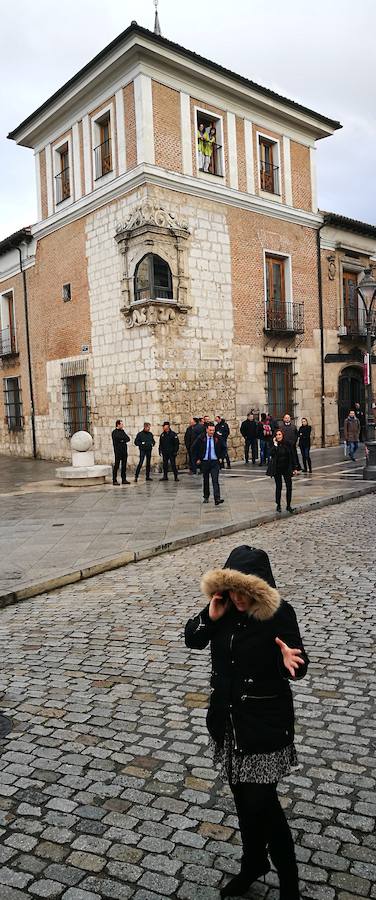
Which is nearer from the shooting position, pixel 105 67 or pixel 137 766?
pixel 137 766

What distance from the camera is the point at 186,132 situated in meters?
19.0

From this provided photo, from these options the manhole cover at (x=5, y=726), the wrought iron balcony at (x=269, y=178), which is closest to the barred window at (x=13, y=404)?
the wrought iron balcony at (x=269, y=178)

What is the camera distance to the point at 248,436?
1944 centimetres

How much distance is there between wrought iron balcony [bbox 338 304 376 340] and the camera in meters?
25.2

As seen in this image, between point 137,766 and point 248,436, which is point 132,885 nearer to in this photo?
point 137,766

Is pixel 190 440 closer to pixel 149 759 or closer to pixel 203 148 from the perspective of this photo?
pixel 203 148

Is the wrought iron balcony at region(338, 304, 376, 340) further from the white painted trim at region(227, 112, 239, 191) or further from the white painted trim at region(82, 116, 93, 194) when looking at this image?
the white painted trim at region(82, 116, 93, 194)

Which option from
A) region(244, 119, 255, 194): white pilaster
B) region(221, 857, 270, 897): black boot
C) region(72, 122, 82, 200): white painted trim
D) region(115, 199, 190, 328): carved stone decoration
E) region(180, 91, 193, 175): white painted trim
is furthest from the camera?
region(244, 119, 255, 194): white pilaster

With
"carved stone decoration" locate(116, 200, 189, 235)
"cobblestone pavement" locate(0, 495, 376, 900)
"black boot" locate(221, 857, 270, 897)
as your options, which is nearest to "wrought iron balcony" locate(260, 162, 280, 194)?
"carved stone decoration" locate(116, 200, 189, 235)

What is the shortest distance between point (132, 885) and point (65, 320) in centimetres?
2094

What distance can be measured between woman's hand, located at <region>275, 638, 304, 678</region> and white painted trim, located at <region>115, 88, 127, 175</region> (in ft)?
60.4

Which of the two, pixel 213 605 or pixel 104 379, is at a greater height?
pixel 104 379

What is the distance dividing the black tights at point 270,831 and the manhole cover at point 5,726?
1.90 meters

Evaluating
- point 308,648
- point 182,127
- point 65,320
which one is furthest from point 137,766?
point 65,320
